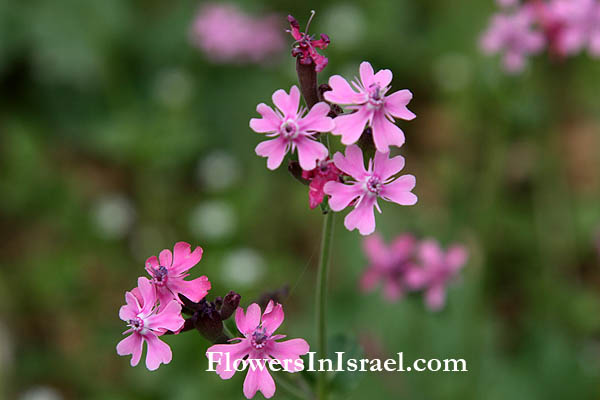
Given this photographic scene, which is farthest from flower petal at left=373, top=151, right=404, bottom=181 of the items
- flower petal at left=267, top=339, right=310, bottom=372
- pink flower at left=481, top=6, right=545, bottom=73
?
pink flower at left=481, top=6, right=545, bottom=73

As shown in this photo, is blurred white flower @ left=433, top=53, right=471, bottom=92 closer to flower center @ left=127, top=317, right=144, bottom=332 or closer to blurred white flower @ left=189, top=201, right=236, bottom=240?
blurred white flower @ left=189, top=201, right=236, bottom=240

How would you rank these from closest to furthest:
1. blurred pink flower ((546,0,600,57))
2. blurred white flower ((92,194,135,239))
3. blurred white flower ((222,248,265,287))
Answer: blurred pink flower ((546,0,600,57)) < blurred white flower ((222,248,265,287)) < blurred white flower ((92,194,135,239))

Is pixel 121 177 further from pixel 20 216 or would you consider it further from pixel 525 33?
pixel 525 33

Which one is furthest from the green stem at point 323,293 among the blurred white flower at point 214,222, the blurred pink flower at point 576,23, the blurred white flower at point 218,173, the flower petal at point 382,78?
the blurred white flower at point 218,173

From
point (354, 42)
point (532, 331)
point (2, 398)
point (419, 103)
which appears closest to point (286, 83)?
point (354, 42)

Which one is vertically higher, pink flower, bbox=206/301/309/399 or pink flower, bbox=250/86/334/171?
pink flower, bbox=250/86/334/171

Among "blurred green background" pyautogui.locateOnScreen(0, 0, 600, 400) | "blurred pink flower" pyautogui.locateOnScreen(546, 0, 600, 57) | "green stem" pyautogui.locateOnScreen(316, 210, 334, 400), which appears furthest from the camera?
"blurred green background" pyautogui.locateOnScreen(0, 0, 600, 400)
